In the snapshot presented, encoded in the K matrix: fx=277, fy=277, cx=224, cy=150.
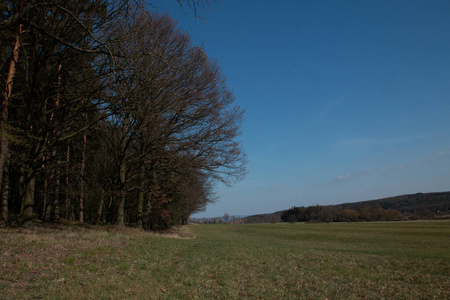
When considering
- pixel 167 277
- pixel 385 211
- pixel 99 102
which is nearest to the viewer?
pixel 167 277

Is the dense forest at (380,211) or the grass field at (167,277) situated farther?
the dense forest at (380,211)

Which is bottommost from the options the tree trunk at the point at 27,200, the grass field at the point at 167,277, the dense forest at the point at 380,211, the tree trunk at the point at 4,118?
the dense forest at the point at 380,211

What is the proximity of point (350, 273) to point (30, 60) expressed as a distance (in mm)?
15901

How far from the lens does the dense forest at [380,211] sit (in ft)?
304

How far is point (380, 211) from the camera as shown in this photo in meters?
94.3

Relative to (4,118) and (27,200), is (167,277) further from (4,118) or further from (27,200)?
(4,118)

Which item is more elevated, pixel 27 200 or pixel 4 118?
pixel 4 118

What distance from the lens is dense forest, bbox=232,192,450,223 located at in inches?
3644

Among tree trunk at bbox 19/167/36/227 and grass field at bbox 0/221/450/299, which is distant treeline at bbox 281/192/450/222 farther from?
tree trunk at bbox 19/167/36/227

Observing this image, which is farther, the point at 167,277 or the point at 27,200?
the point at 27,200

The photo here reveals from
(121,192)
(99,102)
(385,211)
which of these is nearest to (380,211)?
(385,211)

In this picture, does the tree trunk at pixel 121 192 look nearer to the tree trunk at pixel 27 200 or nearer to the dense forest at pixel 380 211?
the tree trunk at pixel 27 200

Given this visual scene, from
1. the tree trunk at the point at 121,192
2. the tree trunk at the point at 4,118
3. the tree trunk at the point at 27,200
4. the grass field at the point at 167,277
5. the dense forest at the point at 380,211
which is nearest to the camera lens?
the grass field at the point at 167,277

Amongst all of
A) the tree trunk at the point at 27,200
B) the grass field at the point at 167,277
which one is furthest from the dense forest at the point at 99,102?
the grass field at the point at 167,277
